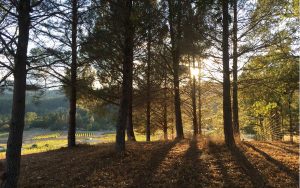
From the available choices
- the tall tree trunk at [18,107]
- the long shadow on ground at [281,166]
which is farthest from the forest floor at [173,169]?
the tall tree trunk at [18,107]

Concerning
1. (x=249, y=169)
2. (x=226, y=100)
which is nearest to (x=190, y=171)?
(x=249, y=169)

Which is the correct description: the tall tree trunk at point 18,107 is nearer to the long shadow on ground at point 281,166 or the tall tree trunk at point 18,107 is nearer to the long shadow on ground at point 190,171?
the long shadow on ground at point 190,171

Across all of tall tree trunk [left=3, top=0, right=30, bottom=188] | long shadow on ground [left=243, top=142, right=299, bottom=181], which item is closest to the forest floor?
long shadow on ground [left=243, top=142, right=299, bottom=181]

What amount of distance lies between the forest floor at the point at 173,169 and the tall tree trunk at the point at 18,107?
1.05 meters

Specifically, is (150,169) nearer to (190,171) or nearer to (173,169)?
(173,169)

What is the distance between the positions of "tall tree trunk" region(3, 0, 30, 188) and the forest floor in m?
1.05

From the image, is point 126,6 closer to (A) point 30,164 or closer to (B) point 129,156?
(B) point 129,156

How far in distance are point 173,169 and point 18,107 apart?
3.80m

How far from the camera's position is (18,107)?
626 cm

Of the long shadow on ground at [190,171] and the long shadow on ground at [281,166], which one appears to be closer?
the long shadow on ground at [190,171]

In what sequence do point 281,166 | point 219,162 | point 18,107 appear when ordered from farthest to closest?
point 219,162
point 281,166
point 18,107

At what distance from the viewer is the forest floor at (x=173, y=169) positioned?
6.55 metres

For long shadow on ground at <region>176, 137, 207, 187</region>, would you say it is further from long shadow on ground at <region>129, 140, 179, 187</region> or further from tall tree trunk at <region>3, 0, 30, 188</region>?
tall tree trunk at <region>3, 0, 30, 188</region>

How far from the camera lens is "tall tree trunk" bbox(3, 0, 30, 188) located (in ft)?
20.5
